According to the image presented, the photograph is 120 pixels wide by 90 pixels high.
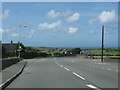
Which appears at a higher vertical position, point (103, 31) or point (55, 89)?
point (103, 31)

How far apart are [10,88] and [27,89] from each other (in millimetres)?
1013

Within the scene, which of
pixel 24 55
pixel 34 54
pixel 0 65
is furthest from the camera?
pixel 34 54

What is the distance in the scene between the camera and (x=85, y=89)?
39.6 ft

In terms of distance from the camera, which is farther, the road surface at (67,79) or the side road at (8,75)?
the side road at (8,75)

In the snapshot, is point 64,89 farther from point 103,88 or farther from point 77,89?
point 103,88

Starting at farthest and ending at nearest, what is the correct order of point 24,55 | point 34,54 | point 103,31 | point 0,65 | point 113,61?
point 34,54 < point 24,55 < point 103,31 < point 113,61 < point 0,65

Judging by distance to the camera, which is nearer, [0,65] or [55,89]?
[55,89]

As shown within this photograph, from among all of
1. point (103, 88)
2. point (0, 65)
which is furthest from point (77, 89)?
point (0, 65)

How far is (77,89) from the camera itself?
12016 mm

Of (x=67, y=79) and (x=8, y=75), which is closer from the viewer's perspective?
(x=67, y=79)

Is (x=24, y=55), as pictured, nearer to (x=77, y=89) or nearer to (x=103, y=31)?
(x=103, y=31)

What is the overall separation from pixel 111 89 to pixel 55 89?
2.44 meters

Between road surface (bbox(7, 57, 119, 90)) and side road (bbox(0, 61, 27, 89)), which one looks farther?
side road (bbox(0, 61, 27, 89))

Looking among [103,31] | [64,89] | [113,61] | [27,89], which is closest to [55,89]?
[64,89]
